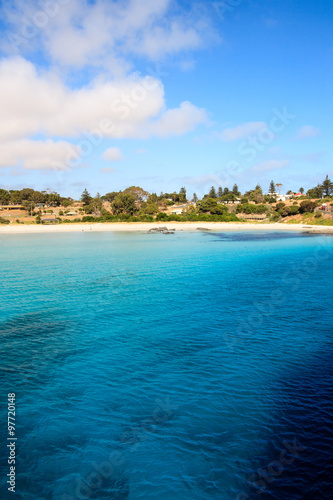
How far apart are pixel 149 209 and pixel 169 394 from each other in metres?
139

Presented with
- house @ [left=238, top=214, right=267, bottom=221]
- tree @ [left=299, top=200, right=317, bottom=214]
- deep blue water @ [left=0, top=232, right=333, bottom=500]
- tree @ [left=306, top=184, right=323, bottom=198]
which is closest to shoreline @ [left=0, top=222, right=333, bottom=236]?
tree @ [left=299, top=200, right=317, bottom=214]

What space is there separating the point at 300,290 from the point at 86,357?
20.3 m

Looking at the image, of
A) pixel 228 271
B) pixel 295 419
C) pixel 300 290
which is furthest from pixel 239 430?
pixel 228 271

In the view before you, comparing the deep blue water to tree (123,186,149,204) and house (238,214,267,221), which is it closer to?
house (238,214,267,221)

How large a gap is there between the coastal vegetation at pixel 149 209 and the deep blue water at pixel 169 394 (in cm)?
11031

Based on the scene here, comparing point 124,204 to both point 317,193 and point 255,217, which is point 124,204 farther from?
point 317,193

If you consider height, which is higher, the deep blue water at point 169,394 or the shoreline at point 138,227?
the shoreline at point 138,227

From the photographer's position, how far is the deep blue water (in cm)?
855

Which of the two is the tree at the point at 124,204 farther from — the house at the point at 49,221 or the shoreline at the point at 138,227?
the house at the point at 49,221

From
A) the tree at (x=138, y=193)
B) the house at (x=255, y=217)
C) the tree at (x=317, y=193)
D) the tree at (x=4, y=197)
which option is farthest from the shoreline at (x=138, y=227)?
the tree at (x=317, y=193)

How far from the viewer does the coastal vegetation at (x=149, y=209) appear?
137125 millimetres

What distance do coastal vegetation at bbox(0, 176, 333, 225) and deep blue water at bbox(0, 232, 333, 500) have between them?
11031cm

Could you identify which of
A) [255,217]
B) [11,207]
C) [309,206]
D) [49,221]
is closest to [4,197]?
[11,207]

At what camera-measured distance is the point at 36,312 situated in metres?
22.1
